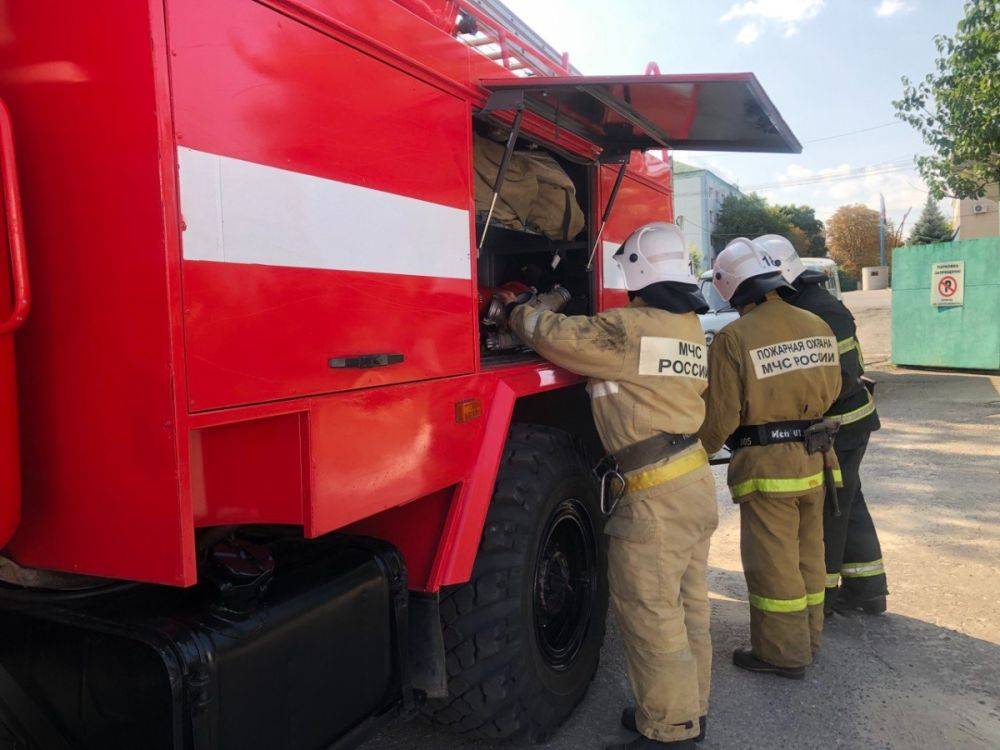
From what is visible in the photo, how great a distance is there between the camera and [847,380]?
147 inches

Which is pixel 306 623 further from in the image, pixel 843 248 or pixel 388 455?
pixel 843 248

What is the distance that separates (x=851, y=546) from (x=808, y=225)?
5737 cm

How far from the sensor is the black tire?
95.7 inches

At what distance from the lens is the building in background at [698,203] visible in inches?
1961

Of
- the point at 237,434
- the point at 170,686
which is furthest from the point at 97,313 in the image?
the point at 170,686

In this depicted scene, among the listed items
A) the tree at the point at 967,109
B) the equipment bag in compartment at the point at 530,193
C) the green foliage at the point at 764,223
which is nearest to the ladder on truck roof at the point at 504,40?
the equipment bag in compartment at the point at 530,193

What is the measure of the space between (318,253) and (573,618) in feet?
6.47

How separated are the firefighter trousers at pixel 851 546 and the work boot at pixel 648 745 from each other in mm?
1637

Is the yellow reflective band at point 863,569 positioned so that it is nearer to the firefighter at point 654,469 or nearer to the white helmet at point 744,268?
the firefighter at point 654,469

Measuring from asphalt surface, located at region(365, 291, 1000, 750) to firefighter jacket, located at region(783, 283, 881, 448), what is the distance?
1.02 m

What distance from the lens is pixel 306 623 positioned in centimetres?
180

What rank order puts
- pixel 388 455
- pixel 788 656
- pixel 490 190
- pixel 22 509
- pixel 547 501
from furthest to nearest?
pixel 788 656, pixel 490 190, pixel 547 501, pixel 388 455, pixel 22 509

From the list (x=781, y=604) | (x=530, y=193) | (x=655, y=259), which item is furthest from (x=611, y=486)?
(x=530, y=193)

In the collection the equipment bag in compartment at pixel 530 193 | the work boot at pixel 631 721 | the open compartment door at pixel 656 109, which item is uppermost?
the open compartment door at pixel 656 109
